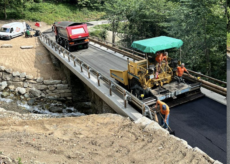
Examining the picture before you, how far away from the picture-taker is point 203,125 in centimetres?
866

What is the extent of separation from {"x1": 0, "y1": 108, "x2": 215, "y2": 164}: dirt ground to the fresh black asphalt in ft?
3.16

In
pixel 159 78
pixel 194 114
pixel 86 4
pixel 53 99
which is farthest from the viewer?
pixel 86 4

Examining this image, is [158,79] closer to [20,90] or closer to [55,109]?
[55,109]

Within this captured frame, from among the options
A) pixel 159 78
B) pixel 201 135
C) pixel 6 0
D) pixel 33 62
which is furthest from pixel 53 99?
pixel 6 0

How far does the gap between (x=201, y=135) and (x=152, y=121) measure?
180 centimetres

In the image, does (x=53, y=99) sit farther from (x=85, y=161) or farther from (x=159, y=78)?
(x=85, y=161)

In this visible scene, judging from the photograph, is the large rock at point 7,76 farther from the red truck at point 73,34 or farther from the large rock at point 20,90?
the red truck at point 73,34

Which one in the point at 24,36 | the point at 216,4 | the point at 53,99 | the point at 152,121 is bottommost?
the point at 53,99

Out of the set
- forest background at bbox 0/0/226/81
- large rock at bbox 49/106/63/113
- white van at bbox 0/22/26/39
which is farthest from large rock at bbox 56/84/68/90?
white van at bbox 0/22/26/39

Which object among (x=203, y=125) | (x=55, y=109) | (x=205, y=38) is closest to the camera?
(x=203, y=125)

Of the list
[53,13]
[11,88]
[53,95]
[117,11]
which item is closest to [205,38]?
[53,95]

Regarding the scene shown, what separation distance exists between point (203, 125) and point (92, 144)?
14.1 feet

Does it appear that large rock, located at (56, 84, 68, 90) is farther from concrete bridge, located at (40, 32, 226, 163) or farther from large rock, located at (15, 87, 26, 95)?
concrete bridge, located at (40, 32, 226, 163)

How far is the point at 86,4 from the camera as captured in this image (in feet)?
161
